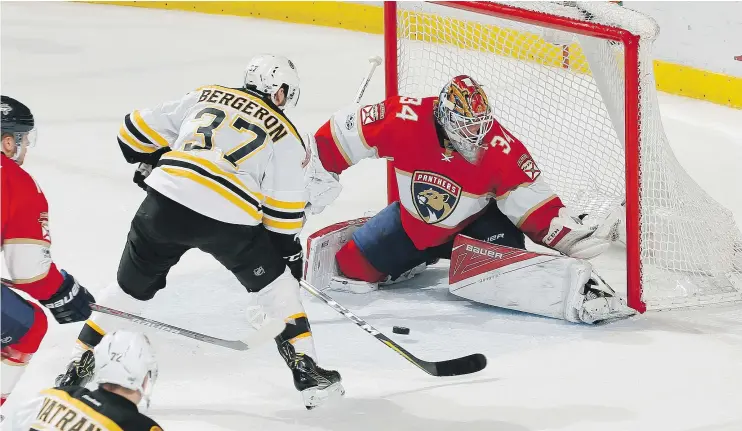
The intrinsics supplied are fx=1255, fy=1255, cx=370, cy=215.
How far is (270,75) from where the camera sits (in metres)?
3.16

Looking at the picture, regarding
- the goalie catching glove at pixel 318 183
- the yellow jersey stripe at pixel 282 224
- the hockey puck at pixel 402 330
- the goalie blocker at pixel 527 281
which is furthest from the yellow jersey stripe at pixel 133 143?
the hockey puck at pixel 402 330

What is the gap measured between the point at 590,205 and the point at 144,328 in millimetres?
1709

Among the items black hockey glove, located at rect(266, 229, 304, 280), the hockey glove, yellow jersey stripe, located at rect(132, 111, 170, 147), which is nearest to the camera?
black hockey glove, located at rect(266, 229, 304, 280)

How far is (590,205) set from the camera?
14.6 ft

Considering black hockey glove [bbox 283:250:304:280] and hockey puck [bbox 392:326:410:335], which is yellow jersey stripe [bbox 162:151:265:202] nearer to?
black hockey glove [bbox 283:250:304:280]

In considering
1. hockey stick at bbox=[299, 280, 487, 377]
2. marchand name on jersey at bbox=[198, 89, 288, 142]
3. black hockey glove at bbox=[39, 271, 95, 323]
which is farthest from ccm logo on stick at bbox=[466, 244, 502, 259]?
black hockey glove at bbox=[39, 271, 95, 323]

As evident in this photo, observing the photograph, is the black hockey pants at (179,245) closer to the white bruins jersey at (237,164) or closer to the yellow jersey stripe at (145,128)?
the white bruins jersey at (237,164)

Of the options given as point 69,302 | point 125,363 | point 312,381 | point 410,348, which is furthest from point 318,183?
point 125,363

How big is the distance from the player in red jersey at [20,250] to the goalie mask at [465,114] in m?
1.28

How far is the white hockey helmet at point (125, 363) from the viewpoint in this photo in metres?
2.32

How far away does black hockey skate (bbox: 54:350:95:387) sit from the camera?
10.1ft

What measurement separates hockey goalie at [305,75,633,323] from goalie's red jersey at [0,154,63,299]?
1.22 m

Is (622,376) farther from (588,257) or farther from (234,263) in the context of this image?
(234,263)

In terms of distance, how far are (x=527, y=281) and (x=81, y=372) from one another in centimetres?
141
